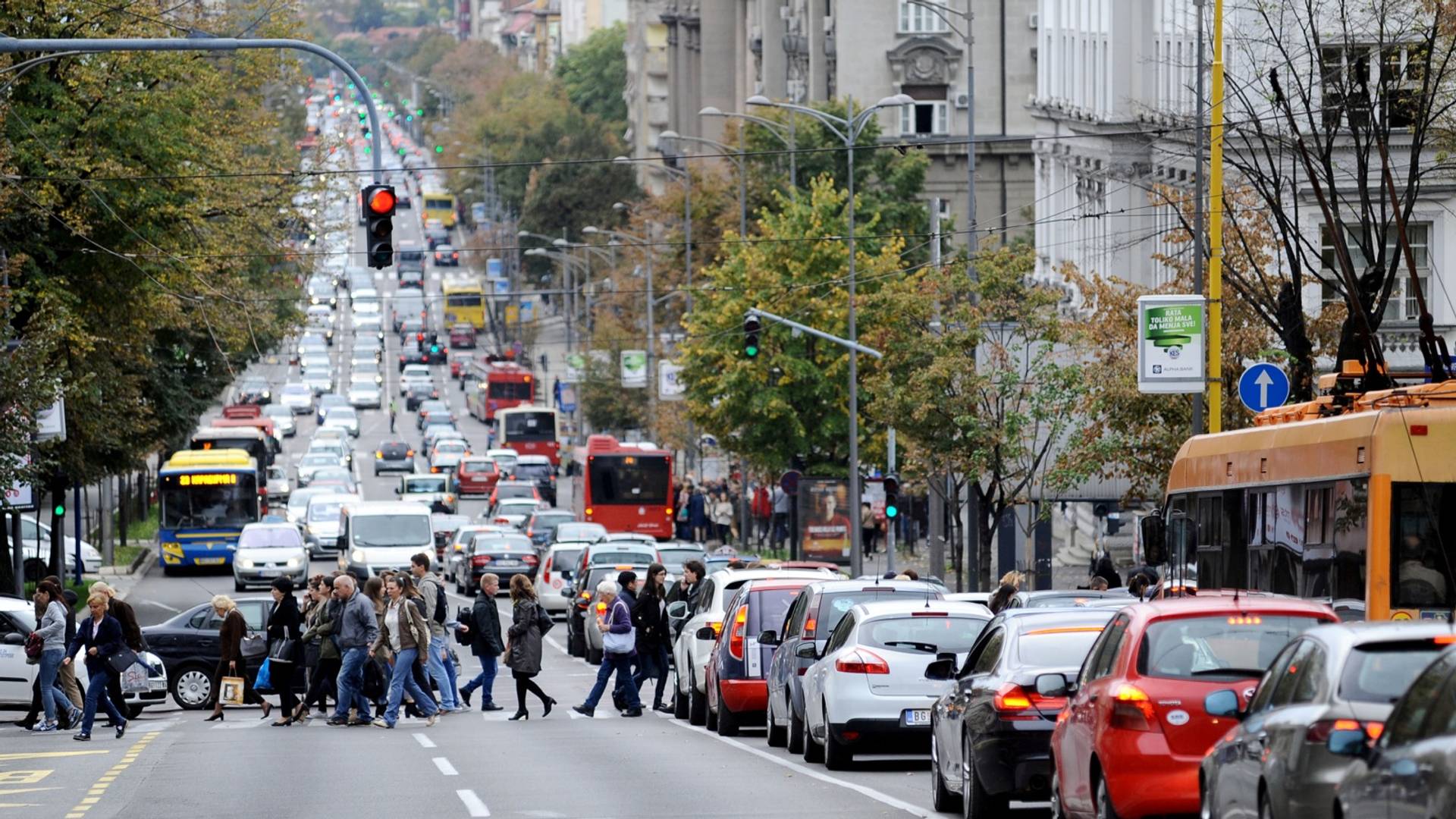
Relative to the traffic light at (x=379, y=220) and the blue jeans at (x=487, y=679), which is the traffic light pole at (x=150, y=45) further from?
the blue jeans at (x=487, y=679)

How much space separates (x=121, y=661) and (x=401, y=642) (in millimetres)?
2830

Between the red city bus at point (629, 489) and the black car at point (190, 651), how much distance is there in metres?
36.6

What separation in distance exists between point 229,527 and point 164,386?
12.1 feet

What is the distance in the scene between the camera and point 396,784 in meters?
18.8

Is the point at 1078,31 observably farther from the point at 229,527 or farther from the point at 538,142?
the point at 538,142

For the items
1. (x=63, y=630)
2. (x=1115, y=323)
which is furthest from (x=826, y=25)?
(x=63, y=630)

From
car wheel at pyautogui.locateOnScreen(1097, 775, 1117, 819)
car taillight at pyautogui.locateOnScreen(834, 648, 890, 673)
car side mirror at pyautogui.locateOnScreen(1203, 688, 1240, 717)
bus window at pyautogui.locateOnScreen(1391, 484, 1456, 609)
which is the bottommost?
car wheel at pyautogui.locateOnScreen(1097, 775, 1117, 819)

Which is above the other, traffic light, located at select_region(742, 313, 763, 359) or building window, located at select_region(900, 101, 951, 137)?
building window, located at select_region(900, 101, 951, 137)

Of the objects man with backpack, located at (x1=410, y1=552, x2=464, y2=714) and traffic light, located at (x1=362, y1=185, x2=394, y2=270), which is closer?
traffic light, located at (x1=362, y1=185, x2=394, y2=270)

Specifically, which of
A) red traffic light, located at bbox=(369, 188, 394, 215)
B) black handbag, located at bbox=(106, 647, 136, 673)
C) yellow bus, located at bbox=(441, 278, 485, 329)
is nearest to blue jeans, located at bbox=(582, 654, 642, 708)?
black handbag, located at bbox=(106, 647, 136, 673)

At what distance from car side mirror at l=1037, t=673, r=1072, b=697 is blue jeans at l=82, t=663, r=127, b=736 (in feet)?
44.3

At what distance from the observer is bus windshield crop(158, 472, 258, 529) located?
5881 cm

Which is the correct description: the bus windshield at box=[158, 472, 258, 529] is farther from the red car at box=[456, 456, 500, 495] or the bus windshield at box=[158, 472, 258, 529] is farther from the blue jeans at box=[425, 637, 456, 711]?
the blue jeans at box=[425, 637, 456, 711]

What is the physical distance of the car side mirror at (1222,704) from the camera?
10.8 m
